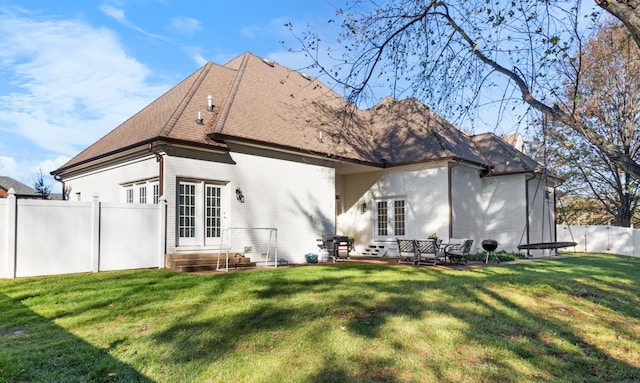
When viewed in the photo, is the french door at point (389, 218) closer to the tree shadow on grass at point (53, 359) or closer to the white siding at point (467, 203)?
the white siding at point (467, 203)

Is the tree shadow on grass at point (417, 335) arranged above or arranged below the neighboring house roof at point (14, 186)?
below

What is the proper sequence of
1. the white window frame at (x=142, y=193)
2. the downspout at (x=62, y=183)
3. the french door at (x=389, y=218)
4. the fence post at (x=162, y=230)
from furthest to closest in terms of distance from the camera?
the downspout at (x=62, y=183), the french door at (x=389, y=218), the white window frame at (x=142, y=193), the fence post at (x=162, y=230)

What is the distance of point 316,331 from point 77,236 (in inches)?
320

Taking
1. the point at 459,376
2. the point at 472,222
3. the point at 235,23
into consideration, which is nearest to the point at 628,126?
the point at 472,222

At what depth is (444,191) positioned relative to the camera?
16984mm

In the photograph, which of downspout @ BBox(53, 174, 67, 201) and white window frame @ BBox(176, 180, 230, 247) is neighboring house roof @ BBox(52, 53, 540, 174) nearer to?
downspout @ BBox(53, 174, 67, 201)

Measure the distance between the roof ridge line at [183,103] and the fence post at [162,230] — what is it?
1.97 m

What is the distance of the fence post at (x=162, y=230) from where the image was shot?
39.3 ft

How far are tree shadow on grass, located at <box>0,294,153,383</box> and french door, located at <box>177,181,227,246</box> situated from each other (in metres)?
6.62

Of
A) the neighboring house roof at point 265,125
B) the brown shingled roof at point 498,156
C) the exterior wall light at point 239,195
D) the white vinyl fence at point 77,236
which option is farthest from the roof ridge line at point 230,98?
the brown shingled roof at point 498,156

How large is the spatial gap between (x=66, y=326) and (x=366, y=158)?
13350 mm

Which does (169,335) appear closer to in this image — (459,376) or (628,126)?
(459,376)

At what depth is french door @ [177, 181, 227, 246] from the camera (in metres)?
12.6

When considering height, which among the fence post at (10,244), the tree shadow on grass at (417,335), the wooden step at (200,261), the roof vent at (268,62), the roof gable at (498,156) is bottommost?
the tree shadow on grass at (417,335)
